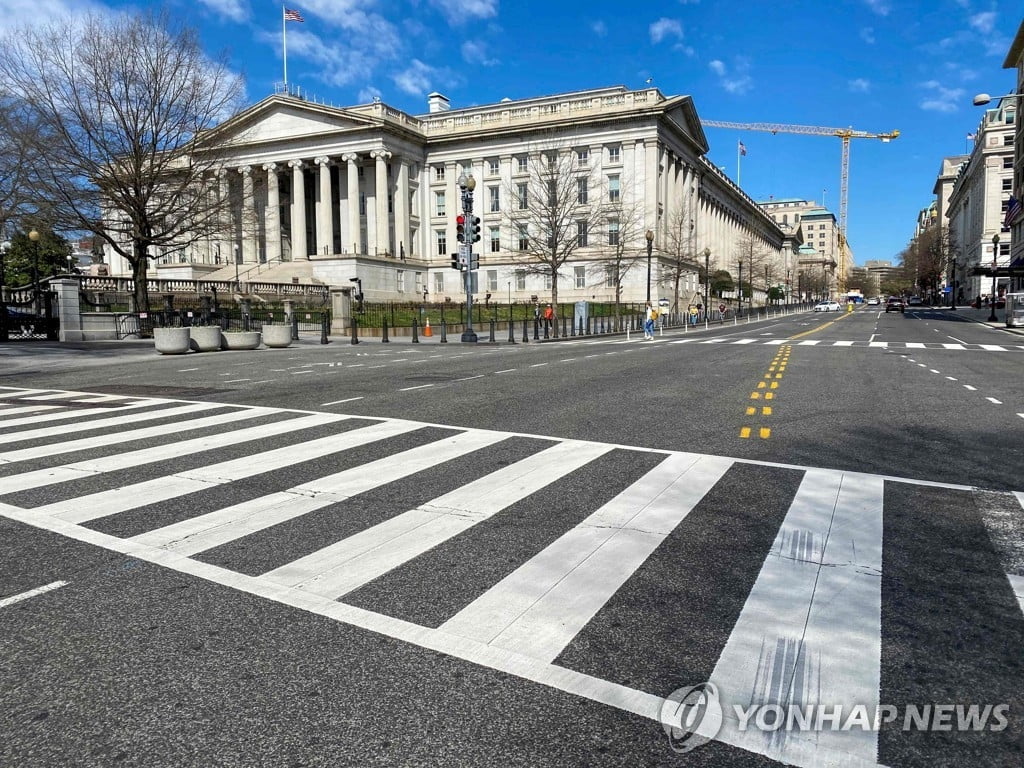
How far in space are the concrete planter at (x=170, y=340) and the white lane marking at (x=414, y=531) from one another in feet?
70.2

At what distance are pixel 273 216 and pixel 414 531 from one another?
79795mm

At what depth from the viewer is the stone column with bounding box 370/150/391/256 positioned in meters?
72.1

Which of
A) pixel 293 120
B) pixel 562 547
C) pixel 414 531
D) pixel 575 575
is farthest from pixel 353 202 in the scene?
pixel 575 575

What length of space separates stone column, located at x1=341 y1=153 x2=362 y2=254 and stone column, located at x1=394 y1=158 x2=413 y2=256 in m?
4.28

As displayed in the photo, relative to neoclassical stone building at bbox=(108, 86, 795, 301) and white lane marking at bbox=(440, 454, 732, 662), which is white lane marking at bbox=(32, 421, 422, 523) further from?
neoclassical stone building at bbox=(108, 86, 795, 301)

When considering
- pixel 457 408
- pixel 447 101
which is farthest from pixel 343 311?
pixel 447 101

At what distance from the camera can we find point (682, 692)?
2891mm

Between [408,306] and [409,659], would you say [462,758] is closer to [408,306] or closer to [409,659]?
[409,659]

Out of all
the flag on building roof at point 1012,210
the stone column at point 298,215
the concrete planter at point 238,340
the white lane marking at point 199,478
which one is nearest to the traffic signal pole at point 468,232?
the concrete planter at point 238,340

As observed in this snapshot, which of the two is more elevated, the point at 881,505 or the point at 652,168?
the point at 652,168

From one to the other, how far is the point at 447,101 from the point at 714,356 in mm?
81375

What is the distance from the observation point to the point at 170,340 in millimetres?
24719

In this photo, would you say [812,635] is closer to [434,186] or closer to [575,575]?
[575,575]

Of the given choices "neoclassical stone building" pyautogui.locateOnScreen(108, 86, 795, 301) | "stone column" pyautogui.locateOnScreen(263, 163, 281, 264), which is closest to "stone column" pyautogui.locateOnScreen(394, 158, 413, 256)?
"neoclassical stone building" pyautogui.locateOnScreen(108, 86, 795, 301)
